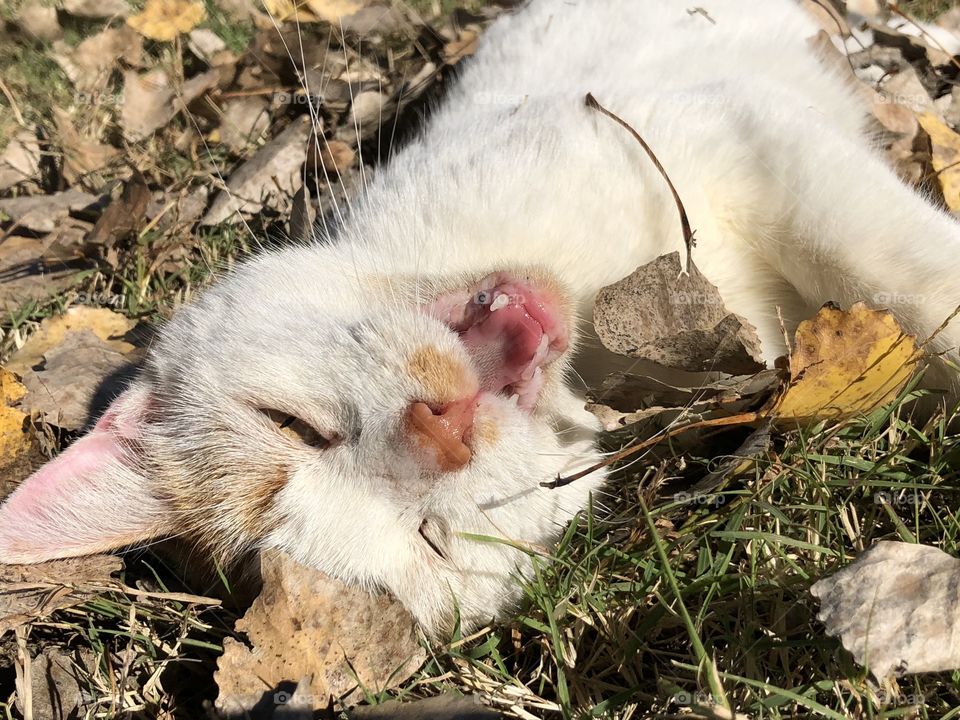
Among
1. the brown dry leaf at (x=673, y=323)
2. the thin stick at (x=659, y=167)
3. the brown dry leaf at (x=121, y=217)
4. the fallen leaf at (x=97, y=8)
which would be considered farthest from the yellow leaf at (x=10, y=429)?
the fallen leaf at (x=97, y=8)

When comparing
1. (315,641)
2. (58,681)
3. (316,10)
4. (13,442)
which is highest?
(316,10)

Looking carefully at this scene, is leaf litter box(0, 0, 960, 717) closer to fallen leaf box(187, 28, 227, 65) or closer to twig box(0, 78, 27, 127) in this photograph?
fallen leaf box(187, 28, 227, 65)

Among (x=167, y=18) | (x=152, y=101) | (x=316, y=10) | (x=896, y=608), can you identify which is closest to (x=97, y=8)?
(x=167, y=18)

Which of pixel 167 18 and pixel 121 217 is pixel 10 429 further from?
pixel 167 18

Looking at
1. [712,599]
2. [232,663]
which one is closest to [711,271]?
[712,599]

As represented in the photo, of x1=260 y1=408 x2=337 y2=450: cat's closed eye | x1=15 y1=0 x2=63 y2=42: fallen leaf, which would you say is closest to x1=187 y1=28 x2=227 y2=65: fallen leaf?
x1=15 y1=0 x2=63 y2=42: fallen leaf

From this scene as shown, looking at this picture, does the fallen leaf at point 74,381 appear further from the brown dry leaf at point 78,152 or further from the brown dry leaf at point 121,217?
the brown dry leaf at point 78,152

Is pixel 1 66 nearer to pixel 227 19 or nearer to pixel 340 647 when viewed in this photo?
pixel 227 19
